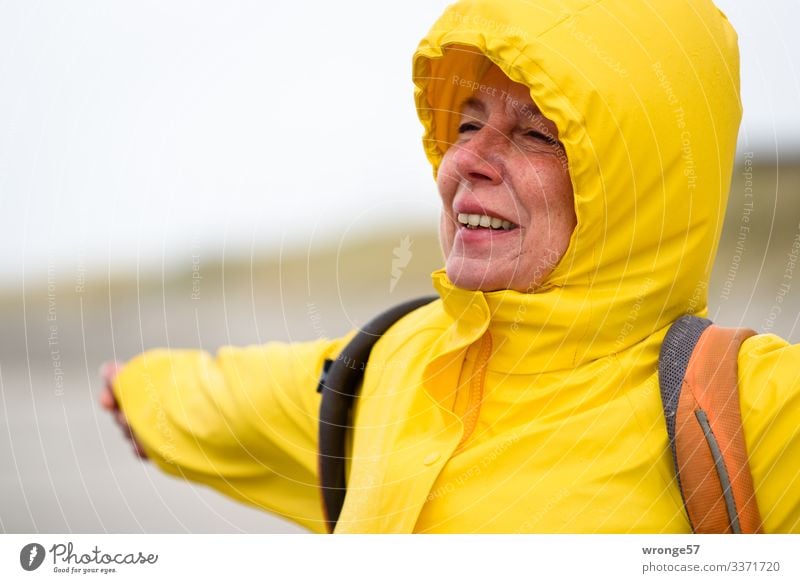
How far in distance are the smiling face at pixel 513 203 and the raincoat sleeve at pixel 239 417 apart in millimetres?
340

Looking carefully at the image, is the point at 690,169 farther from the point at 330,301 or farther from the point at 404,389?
the point at 330,301

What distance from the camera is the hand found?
5.11ft

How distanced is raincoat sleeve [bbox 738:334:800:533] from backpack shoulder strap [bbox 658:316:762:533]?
0.05 ft

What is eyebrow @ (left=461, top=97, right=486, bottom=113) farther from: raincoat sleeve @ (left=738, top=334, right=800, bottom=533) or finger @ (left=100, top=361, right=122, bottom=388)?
finger @ (left=100, top=361, right=122, bottom=388)

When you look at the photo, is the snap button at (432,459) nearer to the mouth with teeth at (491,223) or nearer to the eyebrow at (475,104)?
the mouth with teeth at (491,223)

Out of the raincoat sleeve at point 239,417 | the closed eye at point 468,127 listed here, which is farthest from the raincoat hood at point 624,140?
the raincoat sleeve at point 239,417

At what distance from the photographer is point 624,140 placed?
1091 millimetres

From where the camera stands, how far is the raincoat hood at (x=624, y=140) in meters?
1.09

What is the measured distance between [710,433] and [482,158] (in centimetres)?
44

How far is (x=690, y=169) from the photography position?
112 cm

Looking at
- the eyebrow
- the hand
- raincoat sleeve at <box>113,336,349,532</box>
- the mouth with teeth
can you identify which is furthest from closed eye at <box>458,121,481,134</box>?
the hand

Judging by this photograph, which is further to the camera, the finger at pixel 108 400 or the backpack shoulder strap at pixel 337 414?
the finger at pixel 108 400

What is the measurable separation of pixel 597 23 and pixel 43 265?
99 centimetres
